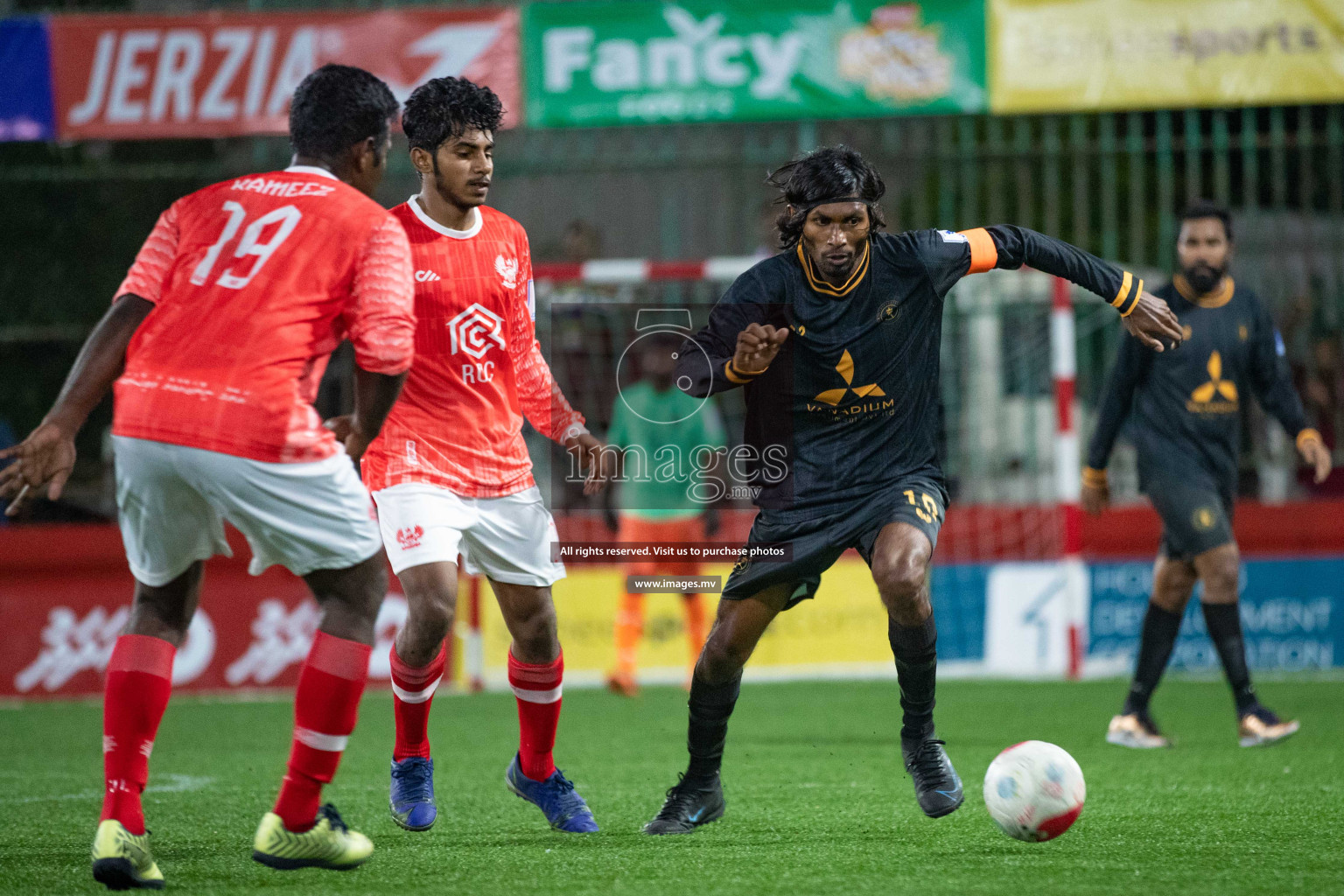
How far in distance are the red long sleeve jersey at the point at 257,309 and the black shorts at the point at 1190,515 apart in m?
4.41

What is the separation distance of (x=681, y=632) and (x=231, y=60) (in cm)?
530

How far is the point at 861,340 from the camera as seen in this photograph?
4875 mm

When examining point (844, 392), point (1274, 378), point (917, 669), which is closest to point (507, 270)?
point (844, 392)

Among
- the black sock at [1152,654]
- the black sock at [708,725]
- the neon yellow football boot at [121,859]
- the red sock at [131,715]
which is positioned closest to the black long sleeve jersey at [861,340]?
the black sock at [708,725]

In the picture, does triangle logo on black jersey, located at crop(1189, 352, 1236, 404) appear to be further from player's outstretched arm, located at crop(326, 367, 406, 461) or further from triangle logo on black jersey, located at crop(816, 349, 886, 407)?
player's outstretched arm, located at crop(326, 367, 406, 461)

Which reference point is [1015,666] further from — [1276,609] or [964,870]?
[964,870]

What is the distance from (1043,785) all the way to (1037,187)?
859 centimetres

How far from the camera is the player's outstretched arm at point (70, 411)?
3791 millimetres

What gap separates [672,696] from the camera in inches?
389

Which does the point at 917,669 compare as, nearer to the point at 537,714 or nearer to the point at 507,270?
the point at 537,714

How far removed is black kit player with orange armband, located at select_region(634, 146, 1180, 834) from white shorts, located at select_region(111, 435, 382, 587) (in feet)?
4.00

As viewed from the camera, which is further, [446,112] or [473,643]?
[473,643]

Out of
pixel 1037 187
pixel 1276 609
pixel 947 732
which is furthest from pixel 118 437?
pixel 1037 187

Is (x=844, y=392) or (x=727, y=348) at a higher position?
(x=727, y=348)
